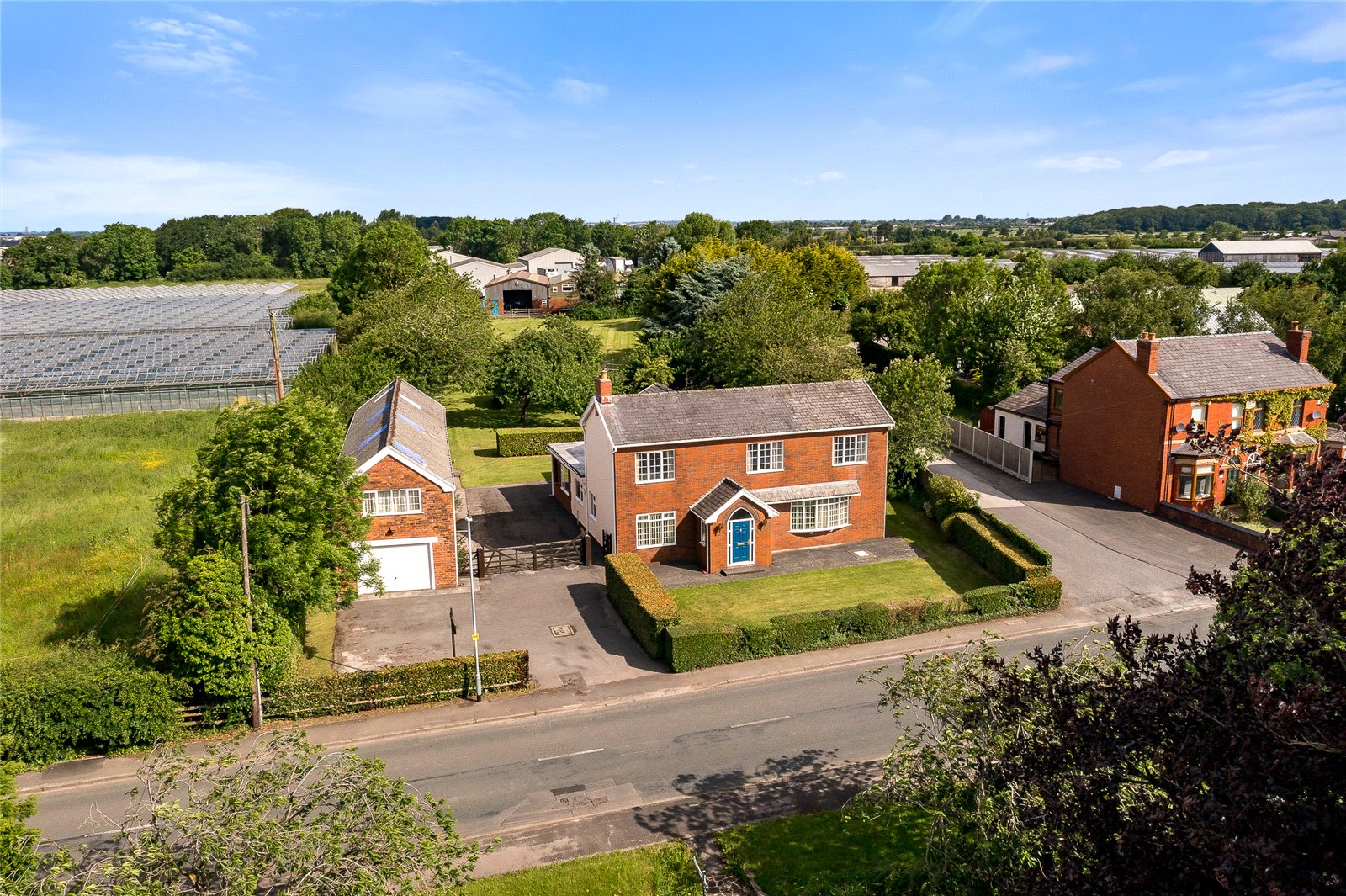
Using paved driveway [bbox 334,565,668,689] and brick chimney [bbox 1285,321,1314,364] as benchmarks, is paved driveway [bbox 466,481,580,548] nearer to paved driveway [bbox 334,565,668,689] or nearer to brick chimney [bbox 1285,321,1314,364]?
paved driveway [bbox 334,565,668,689]

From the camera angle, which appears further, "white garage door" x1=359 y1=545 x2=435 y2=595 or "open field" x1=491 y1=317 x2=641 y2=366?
"open field" x1=491 y1=317 x2=641 y2=366

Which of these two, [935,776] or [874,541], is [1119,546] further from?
[935,776]

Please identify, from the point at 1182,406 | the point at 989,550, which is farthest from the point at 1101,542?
the point at 1182,406

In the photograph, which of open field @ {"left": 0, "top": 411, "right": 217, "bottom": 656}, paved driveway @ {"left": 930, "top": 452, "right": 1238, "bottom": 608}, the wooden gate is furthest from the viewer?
the wooden gate

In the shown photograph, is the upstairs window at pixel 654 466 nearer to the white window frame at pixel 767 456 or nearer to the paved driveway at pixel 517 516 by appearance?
the white window frame at pixel 767 456

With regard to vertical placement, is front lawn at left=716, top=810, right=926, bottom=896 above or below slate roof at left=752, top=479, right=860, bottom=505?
below

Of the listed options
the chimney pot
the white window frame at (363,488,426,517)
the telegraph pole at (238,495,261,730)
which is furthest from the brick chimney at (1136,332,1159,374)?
the telegraph pole at (238,495,261,730)

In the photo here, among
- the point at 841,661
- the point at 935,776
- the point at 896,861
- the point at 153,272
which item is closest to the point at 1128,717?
the point at 935,776
